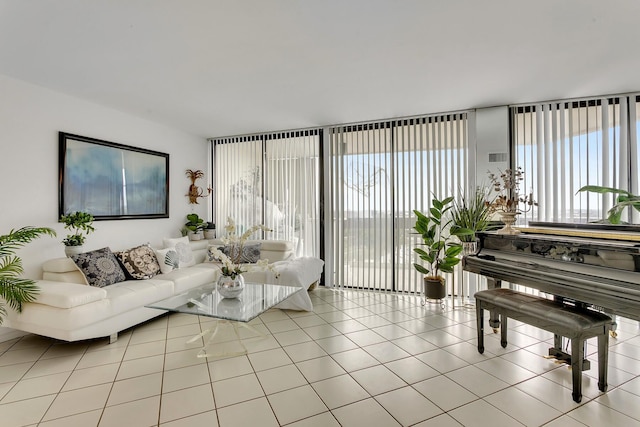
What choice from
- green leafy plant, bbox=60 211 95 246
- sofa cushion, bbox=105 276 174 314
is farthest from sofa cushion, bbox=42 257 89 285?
sofa cushion, bbox=105 276 174 314

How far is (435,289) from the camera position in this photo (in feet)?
12.9

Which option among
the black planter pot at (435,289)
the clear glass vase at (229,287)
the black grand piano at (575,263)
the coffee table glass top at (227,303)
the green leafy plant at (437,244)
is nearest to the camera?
the black grand piano at (575,263)

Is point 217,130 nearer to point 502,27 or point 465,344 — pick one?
point 502,27

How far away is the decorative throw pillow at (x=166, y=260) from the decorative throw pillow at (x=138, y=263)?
0.07 m

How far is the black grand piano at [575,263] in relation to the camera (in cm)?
177

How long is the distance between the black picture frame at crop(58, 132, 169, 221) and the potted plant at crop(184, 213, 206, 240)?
1.31ft

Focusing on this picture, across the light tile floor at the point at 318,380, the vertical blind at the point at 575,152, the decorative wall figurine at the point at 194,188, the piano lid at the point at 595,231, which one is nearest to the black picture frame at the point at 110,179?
the decorative wall figurine at the point at 194,188

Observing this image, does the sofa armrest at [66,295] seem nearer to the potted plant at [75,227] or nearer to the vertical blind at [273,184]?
the potted plant at [75,227]

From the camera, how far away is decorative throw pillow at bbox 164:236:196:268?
14.0 feet

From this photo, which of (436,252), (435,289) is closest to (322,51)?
(436,252)

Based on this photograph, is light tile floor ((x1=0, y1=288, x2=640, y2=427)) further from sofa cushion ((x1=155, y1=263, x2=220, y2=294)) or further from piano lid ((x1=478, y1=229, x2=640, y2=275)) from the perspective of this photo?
piano lid ((x1=478, y1=229, x2=640, y2=275))

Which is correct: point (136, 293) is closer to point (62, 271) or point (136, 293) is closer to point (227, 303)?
point (62, 271)

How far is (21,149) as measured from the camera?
3.13 meters

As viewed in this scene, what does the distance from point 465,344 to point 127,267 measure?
149 inches
